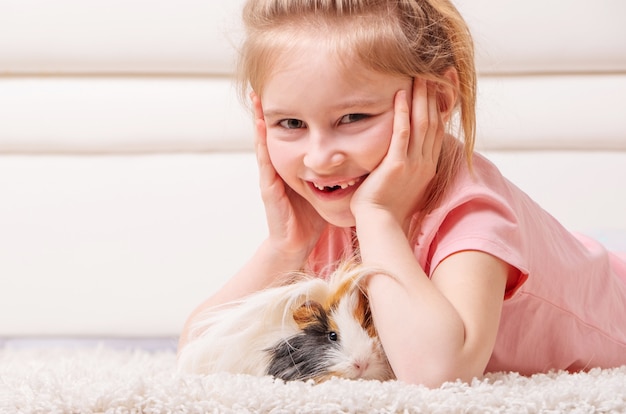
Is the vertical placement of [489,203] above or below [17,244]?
above

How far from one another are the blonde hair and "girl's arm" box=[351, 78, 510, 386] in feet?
0.07

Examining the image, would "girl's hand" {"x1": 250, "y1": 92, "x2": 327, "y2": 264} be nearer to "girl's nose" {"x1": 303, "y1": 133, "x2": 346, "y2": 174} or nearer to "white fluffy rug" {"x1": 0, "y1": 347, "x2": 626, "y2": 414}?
"girl's nose" {"x1": 303, "y1": 133, "x2": 346, "y2": 174}

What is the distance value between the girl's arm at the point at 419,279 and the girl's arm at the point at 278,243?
14 cm

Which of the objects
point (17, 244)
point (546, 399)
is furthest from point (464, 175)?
point (17, 244)

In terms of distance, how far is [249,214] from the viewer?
1.59m

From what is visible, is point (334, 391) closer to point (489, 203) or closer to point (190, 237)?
point (489, 203)

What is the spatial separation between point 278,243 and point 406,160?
0.72 feet

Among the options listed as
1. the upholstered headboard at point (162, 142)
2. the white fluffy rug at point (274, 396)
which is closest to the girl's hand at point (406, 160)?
the white fluffy rug at point (274, 396)

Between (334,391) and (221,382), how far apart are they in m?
0.09

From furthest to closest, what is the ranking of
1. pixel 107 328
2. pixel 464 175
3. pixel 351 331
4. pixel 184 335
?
pixel 107 328 < pixel 184 335 < pixel 464 175 < pixel 351 331

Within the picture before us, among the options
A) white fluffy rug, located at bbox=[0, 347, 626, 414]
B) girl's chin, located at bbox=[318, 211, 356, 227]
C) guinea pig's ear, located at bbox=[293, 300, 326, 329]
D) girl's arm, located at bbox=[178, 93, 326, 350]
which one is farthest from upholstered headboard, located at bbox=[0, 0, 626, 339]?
white fluffy rug, located at bbox=[0, 347, 626, 414]

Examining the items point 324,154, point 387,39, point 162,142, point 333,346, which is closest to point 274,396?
point 333,346

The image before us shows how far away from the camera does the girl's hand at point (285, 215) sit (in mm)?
1050

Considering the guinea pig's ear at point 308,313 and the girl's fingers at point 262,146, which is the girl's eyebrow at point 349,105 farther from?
the guinea pig's ear at point 308,313
